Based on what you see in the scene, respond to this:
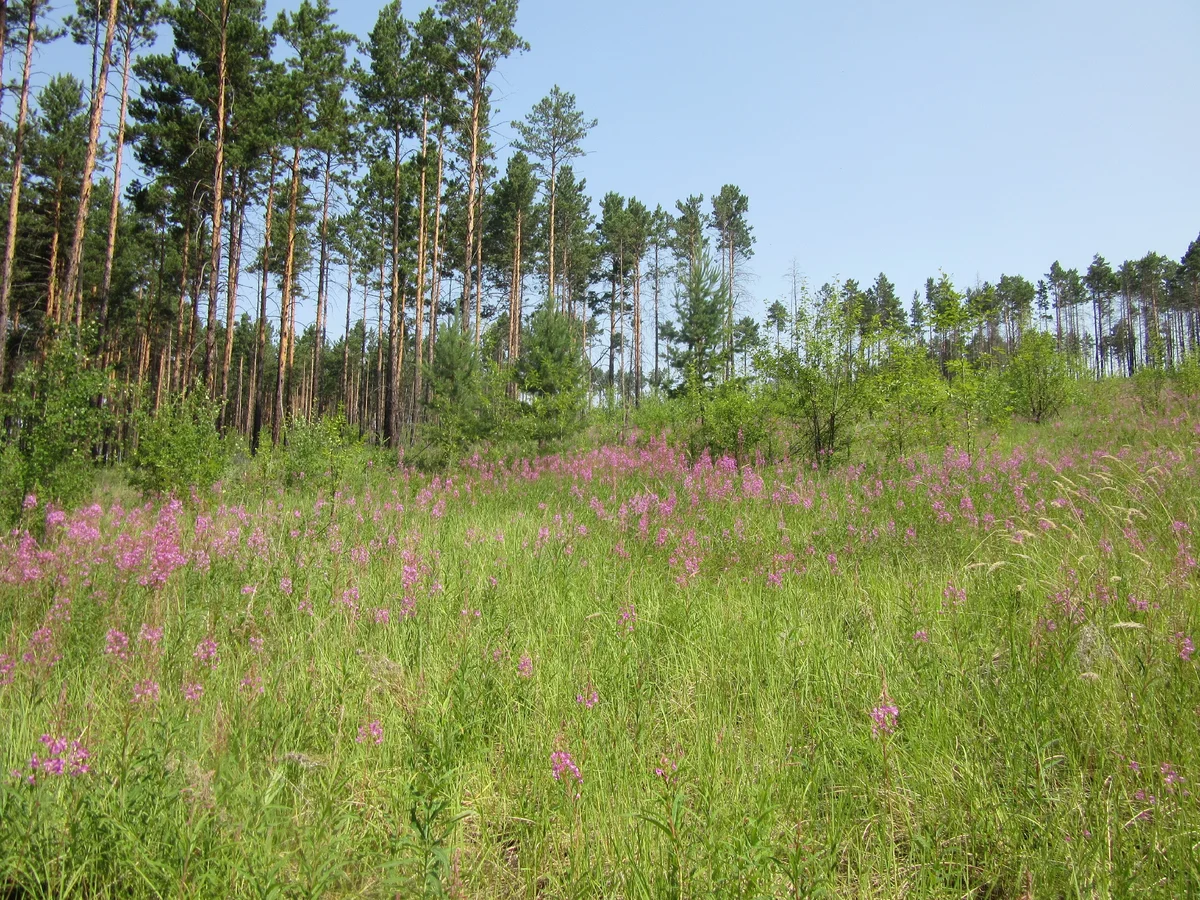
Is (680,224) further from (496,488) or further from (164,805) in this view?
(164,805)

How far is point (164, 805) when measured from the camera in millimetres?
1665

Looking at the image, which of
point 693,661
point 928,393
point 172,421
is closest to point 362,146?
point 172,421

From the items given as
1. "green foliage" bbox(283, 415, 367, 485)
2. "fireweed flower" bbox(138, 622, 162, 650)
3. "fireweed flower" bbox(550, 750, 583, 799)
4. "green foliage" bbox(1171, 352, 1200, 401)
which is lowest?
"fireweed flower" bbox(550, 750, 583, 799)

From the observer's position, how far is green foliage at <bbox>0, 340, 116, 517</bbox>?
20.4 feet

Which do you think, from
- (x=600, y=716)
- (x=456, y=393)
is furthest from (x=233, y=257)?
(x=600, y=716)

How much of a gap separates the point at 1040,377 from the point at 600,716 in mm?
19702

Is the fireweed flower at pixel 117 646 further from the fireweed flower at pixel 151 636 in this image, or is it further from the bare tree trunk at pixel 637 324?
the bare tree trunk at pixel 637 324

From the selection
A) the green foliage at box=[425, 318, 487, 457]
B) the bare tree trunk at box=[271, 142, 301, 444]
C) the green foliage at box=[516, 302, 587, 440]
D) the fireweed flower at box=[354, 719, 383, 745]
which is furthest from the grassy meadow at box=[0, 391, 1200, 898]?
the bare tree trunk at box=[271, 142, 301, 444]

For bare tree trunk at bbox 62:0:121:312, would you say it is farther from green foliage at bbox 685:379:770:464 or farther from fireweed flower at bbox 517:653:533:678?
fireweed flower at bbox 517:653:533:678

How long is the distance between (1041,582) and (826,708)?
1987mm

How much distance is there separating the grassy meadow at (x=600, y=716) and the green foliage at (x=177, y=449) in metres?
4.21

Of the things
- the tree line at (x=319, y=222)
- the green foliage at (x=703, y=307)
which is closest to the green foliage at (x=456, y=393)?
the tree line at (x=319, y=222)

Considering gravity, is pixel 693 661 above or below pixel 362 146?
below

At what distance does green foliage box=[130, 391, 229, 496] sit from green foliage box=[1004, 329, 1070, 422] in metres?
19.8
